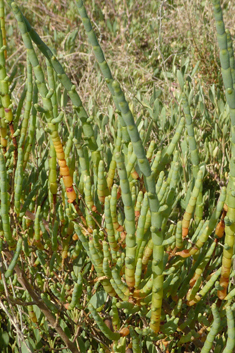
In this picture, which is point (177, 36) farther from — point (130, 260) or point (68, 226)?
point (130, 260)

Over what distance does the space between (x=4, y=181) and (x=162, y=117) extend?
1049 millimetres

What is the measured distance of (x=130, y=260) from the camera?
2.44 ft

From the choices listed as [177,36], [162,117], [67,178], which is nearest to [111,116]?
[162,117]

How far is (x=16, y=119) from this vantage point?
102 centimetres

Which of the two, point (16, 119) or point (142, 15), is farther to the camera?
point (142, 15)

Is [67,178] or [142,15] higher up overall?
[142,15]

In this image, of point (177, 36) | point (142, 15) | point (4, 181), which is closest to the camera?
point (4, 181)

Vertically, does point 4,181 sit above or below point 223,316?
above

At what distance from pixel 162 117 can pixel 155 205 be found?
1123 millimetres

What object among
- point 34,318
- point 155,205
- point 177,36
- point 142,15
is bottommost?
point 34,318

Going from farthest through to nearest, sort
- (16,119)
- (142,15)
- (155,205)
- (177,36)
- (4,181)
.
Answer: (142,15), (177,36), (16,119), (4,181), (155,205)

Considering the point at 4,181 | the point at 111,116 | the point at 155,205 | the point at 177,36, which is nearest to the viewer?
the point at 155,205

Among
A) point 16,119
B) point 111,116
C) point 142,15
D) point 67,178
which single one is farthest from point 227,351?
point 142,15

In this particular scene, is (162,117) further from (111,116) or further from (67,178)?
(67,178)
